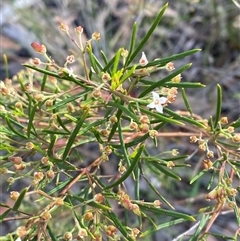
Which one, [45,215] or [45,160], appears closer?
[45,215]

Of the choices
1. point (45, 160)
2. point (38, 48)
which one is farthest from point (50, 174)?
point (38, 48)

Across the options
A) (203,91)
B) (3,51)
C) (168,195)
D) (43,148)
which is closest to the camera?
(43,148)

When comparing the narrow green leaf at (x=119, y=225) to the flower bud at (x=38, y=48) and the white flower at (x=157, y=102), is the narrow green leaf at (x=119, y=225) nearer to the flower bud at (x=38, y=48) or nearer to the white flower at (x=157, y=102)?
the white flower at (x=157, y=102)

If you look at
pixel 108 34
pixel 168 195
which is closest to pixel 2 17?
pixel 108 34

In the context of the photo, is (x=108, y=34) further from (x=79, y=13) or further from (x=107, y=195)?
(x=107, y=195)

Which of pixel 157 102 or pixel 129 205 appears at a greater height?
pixel 157 102

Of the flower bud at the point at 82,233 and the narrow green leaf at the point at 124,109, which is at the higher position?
the narrow green leaf at the point at 124,109

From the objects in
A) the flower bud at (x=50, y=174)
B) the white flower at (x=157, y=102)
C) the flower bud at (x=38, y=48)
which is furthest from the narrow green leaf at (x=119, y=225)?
the flower bud at (x=38, y=48)

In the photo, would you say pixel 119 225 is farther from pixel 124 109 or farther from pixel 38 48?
pixel 38 48

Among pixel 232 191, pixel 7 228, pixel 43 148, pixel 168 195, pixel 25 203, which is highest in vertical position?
pixel 43 148

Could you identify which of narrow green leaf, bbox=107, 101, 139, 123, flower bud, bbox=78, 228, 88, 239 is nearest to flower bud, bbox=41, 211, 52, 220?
flower bud, bbox=78, 228, 88, 239

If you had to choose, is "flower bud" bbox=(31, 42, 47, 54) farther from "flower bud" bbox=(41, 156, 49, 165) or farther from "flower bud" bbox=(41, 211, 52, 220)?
"flower bud" bbox=(41, 211, 52, 220)
